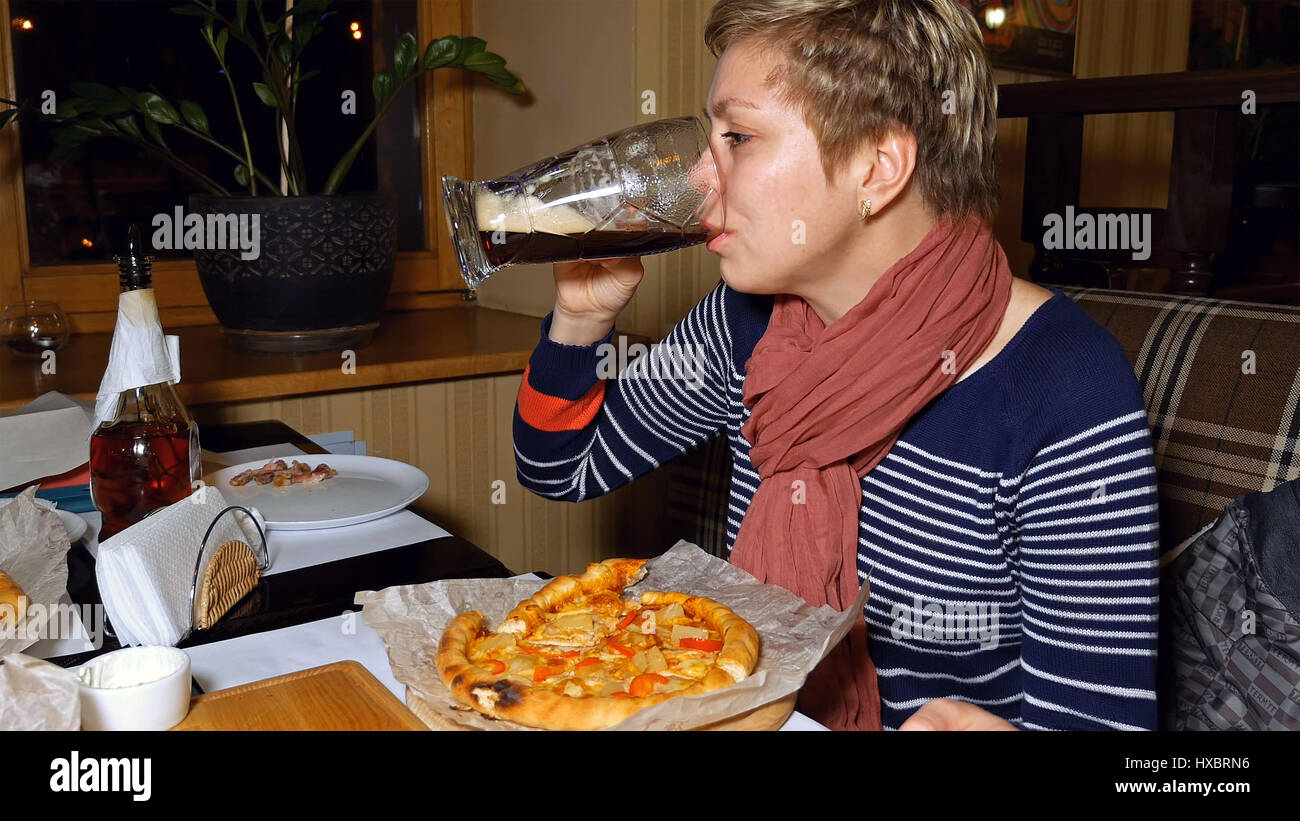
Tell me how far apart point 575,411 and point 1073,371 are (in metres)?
0.58

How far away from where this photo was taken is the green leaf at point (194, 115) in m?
1.94

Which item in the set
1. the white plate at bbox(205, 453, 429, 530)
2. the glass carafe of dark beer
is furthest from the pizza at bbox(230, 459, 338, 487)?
the glass carafe of dark beer

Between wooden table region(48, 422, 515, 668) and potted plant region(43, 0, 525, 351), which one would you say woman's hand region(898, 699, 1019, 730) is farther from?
potted plant region(43, 0, 525, 351)

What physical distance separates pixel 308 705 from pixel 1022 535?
630 millimetres

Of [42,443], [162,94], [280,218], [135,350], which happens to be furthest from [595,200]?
[162,94]

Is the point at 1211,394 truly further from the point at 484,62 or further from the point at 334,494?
the point at 484,62

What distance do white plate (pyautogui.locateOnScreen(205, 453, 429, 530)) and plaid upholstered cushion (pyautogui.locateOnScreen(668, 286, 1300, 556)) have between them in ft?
2.94

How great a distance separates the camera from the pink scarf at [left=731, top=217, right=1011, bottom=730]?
1.01m

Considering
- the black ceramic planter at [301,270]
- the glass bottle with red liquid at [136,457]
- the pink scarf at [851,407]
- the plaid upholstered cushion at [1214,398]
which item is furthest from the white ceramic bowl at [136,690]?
the black ceramic planter at [301,270]

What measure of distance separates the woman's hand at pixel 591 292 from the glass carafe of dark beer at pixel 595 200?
0.18m

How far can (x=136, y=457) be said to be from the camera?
3.46 ft

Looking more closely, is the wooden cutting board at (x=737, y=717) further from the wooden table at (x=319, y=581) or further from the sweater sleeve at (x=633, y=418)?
the sweater sleeve at (x=633, y=418)
